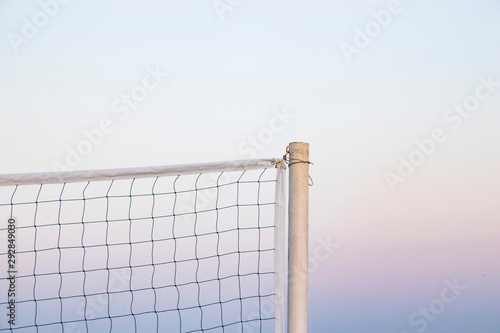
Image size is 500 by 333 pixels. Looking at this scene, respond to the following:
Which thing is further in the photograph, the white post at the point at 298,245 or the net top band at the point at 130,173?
the net top band at the point at 130,173

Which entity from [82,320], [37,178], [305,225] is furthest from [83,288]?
[305,225]

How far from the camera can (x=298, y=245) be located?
337 centimetres

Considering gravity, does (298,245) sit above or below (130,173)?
below

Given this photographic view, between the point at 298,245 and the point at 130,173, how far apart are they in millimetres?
1304

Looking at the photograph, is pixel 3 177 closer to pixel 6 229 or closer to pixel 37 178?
pixel 37 178

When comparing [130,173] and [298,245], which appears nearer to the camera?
[298,245]

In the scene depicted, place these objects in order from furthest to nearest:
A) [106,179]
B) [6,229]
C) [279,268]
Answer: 1. [6,229]
2. [106,179]
3. [279,268]

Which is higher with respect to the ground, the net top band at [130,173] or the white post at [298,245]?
the net top band at [130,173]

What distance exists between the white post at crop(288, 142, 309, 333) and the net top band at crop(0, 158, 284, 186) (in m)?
0.27

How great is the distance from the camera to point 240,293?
4.19 metres

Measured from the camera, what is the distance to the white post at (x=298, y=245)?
11.0 feet

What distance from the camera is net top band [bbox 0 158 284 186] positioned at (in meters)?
3.82

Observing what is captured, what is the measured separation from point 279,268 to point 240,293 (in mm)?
626

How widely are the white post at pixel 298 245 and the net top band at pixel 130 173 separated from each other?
0.88 feet
